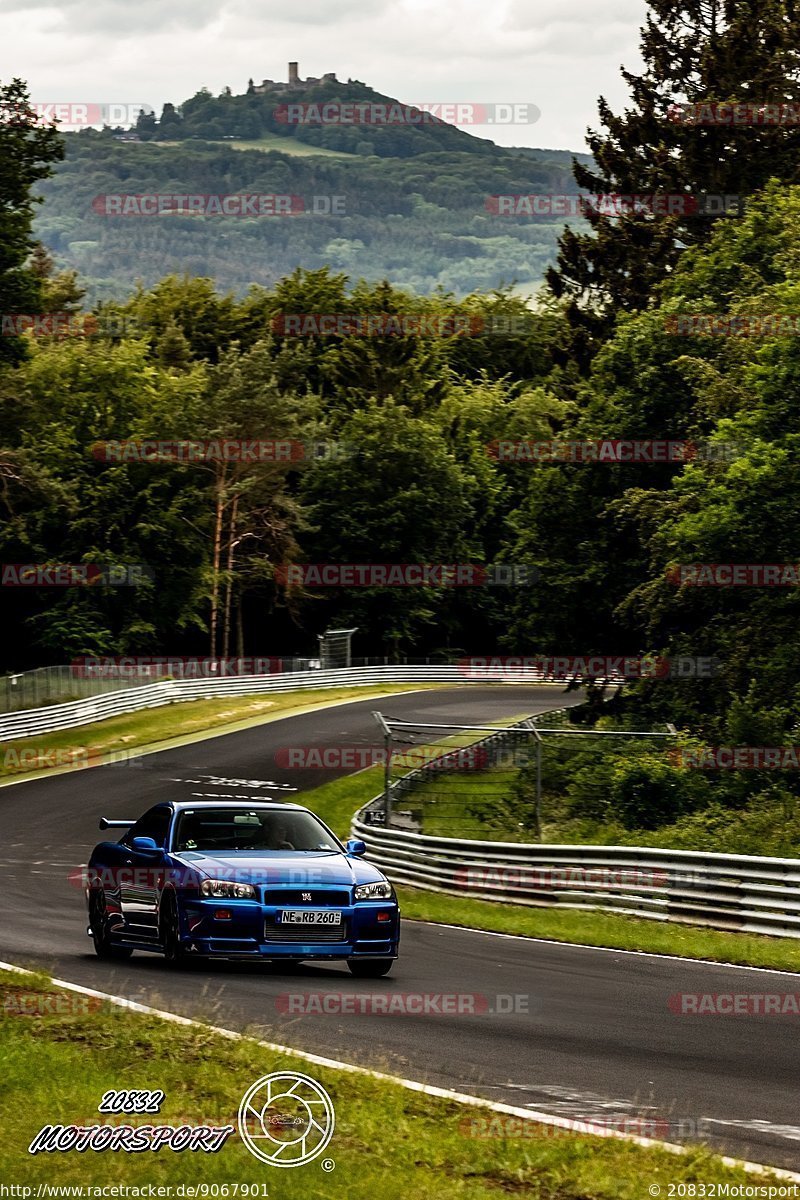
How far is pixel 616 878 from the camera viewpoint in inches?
832

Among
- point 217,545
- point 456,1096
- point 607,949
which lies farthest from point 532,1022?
point 217,545

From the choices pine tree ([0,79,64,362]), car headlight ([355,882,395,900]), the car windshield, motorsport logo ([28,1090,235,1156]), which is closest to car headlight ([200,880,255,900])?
car headlight ([355,882,395,900])

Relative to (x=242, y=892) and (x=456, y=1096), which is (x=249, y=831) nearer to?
(x=242, y=892)

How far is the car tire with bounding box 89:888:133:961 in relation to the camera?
48.3ft

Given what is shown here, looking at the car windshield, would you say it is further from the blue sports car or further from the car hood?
the car hood

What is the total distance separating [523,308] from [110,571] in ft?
168

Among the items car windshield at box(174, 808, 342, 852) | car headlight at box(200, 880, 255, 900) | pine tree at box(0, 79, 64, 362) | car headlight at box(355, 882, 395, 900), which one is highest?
pine tree at box(0, 79, 64, 362)

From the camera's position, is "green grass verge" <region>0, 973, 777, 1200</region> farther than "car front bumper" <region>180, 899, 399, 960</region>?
No

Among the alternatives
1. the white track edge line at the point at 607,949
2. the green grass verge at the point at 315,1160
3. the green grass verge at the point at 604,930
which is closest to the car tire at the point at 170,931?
the green grass verge at the point at 315,1160

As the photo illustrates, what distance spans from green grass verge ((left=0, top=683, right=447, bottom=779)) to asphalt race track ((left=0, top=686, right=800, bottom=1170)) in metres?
22.9

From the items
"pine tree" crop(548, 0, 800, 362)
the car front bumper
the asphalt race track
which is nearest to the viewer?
the asphalt race track

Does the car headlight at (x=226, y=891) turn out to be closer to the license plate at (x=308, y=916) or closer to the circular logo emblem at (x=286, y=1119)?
the license plate at (x=308, y=916)

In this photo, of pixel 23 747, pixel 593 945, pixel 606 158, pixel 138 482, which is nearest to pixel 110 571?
pixel 138 482

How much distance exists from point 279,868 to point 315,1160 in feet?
22.6
